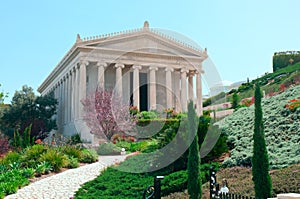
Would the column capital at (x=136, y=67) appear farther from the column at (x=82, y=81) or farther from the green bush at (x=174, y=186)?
the green bush at (x=174, y=186)

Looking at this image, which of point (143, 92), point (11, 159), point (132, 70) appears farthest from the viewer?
point (143, 92)

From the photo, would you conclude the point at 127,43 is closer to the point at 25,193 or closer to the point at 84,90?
the point at 84,90

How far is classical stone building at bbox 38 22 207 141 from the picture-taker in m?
33.7

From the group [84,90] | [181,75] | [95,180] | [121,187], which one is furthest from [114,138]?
[181,75]

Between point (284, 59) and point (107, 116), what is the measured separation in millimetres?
48307

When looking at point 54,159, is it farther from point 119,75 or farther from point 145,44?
point 145,44

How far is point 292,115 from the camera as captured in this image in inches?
515

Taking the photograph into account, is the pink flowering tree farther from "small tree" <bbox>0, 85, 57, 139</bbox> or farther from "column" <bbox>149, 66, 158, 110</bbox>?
"small tree" <bbox>0, 85, 57, 139</bbox>

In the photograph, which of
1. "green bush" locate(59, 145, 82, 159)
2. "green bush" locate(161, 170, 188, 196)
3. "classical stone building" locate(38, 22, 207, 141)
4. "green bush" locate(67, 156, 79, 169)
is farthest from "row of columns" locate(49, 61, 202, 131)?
"green bush" locate(161, 170, 188, 196)

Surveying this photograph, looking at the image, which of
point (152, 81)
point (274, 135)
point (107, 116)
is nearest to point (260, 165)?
point (274, 135)

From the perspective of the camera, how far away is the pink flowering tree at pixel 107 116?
24.9 metres

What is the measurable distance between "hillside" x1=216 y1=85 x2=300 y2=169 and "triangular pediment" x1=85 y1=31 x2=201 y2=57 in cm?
2118

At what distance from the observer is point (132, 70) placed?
119 feet

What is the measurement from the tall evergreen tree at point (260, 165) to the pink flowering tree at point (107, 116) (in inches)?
713
